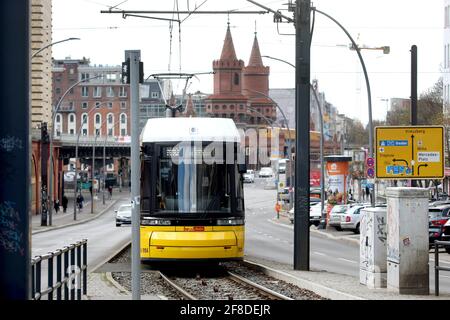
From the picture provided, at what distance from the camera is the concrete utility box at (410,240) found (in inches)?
665

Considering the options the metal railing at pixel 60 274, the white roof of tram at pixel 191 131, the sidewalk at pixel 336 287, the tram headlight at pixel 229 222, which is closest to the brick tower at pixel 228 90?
the white roof of tram at pixel 191 131

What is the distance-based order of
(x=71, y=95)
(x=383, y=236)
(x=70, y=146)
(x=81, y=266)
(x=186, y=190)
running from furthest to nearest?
(x=71, y=95), (x=70, y=146), (x=186, y=190), (x=383, y=236), (x=81, y=266)

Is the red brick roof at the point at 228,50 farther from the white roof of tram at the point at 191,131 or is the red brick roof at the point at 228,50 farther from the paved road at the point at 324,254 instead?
the white roof of tram at the point at 191,131

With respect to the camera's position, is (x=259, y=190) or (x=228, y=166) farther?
(x=259, y=190)

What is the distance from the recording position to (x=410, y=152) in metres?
24.9

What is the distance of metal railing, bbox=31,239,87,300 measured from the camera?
10.8 m

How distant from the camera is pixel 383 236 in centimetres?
1864

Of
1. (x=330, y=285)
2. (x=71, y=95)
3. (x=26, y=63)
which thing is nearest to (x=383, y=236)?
(x=330, y=285)

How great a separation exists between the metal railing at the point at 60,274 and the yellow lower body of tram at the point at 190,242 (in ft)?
17.7

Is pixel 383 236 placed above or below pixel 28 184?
below
